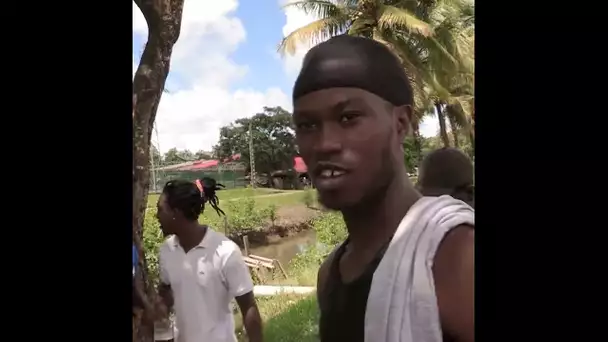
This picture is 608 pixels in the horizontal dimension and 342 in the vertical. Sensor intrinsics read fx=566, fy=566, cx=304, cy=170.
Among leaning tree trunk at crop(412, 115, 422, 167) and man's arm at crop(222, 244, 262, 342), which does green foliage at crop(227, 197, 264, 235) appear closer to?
man's arm at crop(222, 244, 262, 342)

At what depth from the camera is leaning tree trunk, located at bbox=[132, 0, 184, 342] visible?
164cm

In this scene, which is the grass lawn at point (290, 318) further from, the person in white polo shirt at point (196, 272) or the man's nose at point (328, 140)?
the man's nose at point (328, 140)

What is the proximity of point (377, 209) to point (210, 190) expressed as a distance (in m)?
0.49

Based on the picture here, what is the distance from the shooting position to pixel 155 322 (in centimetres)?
170

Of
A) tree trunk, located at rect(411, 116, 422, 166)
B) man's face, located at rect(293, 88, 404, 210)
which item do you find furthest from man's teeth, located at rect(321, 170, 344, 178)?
tree trunk, located at rect(411, 116, 422, 166)

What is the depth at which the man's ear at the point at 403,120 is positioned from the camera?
149 cm

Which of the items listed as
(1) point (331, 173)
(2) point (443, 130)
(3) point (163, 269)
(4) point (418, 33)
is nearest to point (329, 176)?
(1) point (331, 173)

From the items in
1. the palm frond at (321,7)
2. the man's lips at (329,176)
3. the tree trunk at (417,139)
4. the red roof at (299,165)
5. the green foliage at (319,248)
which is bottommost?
the green foliage at (319,248)

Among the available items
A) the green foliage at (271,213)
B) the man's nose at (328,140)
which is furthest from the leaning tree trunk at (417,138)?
the green foliage at (271,213)

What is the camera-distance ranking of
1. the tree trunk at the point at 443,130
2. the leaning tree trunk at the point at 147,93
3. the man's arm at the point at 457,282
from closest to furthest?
the man's arm at the point at 457,282, the tree trunk at the point at 443,130, the leaning tree trunk at the point at 147,93

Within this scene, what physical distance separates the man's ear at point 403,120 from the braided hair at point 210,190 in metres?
0.54
